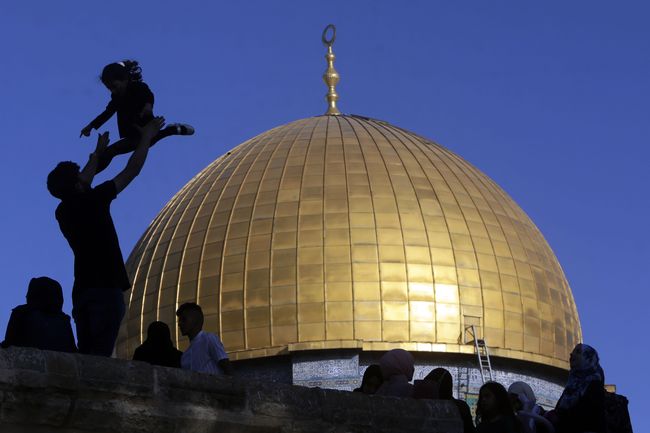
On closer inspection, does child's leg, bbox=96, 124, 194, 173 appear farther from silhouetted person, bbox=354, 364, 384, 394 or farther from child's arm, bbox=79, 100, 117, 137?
silhouetted person, bbox=354, 364, 384, 394

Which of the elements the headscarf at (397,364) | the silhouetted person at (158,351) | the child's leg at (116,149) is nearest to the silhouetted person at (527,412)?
the headscarf at (397,364)

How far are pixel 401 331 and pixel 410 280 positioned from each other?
880mm

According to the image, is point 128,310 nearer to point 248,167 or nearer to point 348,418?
point 248,167

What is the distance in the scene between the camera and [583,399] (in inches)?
383

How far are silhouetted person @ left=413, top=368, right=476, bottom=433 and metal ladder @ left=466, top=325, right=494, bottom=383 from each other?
18.7 metres

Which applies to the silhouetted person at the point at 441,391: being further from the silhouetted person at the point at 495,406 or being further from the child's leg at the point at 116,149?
the child's leg at the point at 116,149

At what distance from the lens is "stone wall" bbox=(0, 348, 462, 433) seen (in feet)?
25.3

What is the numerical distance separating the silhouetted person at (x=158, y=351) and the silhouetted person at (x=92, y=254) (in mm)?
174

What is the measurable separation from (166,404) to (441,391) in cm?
214

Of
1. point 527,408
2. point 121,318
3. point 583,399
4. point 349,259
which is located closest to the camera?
point 121,318

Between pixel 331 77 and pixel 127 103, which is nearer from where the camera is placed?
pixel 127 103

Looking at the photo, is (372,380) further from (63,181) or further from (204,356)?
(63,181)

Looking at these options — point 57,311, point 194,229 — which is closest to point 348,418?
point 57,311

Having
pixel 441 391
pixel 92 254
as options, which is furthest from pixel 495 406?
pixel 92 254
